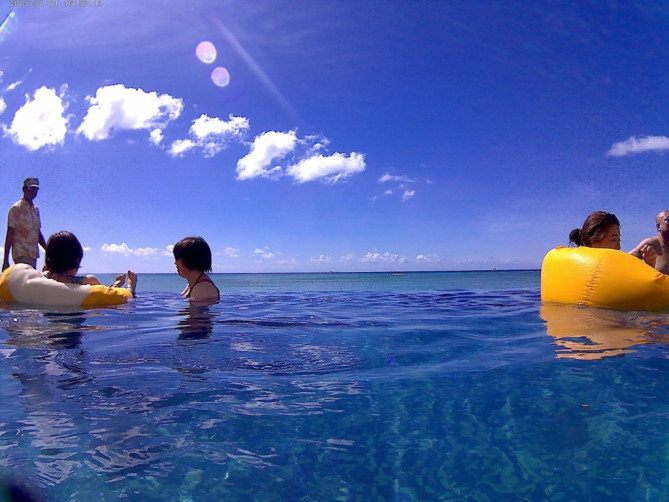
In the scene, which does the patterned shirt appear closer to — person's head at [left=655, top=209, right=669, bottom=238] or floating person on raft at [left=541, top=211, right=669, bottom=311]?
floating person on raft at [left=541, top=211, right=669, bottom=311]

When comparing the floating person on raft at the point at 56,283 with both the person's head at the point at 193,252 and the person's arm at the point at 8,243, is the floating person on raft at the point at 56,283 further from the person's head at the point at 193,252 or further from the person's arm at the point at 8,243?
the person's arm at the point at 8,243

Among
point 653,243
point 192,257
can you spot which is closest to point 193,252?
point 192,257

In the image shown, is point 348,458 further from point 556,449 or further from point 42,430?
point 42,430

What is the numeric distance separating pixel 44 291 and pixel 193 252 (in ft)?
8.72

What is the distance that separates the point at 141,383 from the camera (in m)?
3.24

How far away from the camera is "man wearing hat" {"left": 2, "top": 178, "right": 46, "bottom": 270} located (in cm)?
935

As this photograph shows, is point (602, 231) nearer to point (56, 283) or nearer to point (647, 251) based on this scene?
point (647, 251)

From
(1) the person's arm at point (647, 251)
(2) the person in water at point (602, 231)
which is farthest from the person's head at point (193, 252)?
(1) the person's arm at point (647, 251)

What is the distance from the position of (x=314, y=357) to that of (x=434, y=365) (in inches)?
45.4

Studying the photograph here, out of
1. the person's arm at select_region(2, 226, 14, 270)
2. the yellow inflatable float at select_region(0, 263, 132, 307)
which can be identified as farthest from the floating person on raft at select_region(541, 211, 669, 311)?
the person's arm at select_region(2, 226, 14, 270)

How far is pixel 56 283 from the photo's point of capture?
23.0 feet

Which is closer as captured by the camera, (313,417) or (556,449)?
(556,449)

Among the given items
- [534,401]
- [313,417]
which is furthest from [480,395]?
[313,417]

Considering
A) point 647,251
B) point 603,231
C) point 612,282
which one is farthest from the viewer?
point 647,251
